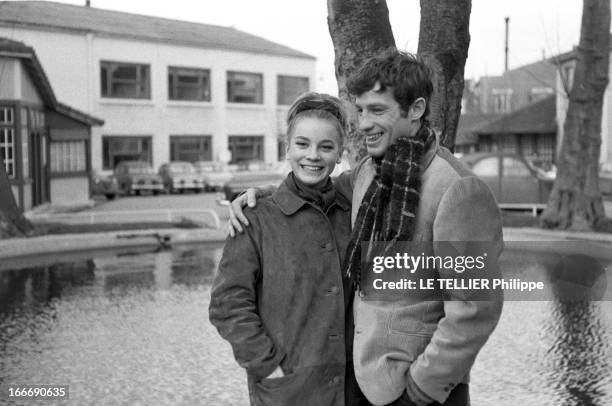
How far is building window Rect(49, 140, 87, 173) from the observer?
26.6m

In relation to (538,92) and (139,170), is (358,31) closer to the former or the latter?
(139,170)

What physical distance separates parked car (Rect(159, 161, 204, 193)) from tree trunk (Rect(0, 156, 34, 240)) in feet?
67.2

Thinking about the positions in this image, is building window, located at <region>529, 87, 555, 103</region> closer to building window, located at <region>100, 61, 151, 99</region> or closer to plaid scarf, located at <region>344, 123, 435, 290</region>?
building window, located at <region>100, 61, 151, 99</region>

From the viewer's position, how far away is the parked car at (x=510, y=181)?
19.8m

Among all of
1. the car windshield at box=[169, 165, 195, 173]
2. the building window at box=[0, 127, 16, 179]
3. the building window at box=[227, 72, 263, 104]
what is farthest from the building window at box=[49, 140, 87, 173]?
the building window at box=[227, 72, 263, 104]

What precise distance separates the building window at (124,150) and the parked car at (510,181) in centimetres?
2318

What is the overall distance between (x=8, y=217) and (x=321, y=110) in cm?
1298

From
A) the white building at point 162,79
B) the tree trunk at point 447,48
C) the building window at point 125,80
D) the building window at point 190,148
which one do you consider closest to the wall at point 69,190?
the white building at point 162,79

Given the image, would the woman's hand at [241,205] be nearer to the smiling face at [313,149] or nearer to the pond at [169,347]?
the smiling face at [313,149]

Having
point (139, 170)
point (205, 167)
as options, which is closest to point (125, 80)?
point (205, 167)

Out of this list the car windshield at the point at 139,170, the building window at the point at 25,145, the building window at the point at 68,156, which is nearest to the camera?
the building window at the point at 25,145

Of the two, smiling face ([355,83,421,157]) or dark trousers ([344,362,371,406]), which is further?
dark trousers ([344,362,371,406])

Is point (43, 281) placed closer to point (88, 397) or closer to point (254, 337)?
point (88, 397)

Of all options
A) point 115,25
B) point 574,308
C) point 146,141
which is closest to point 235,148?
point 146,141
